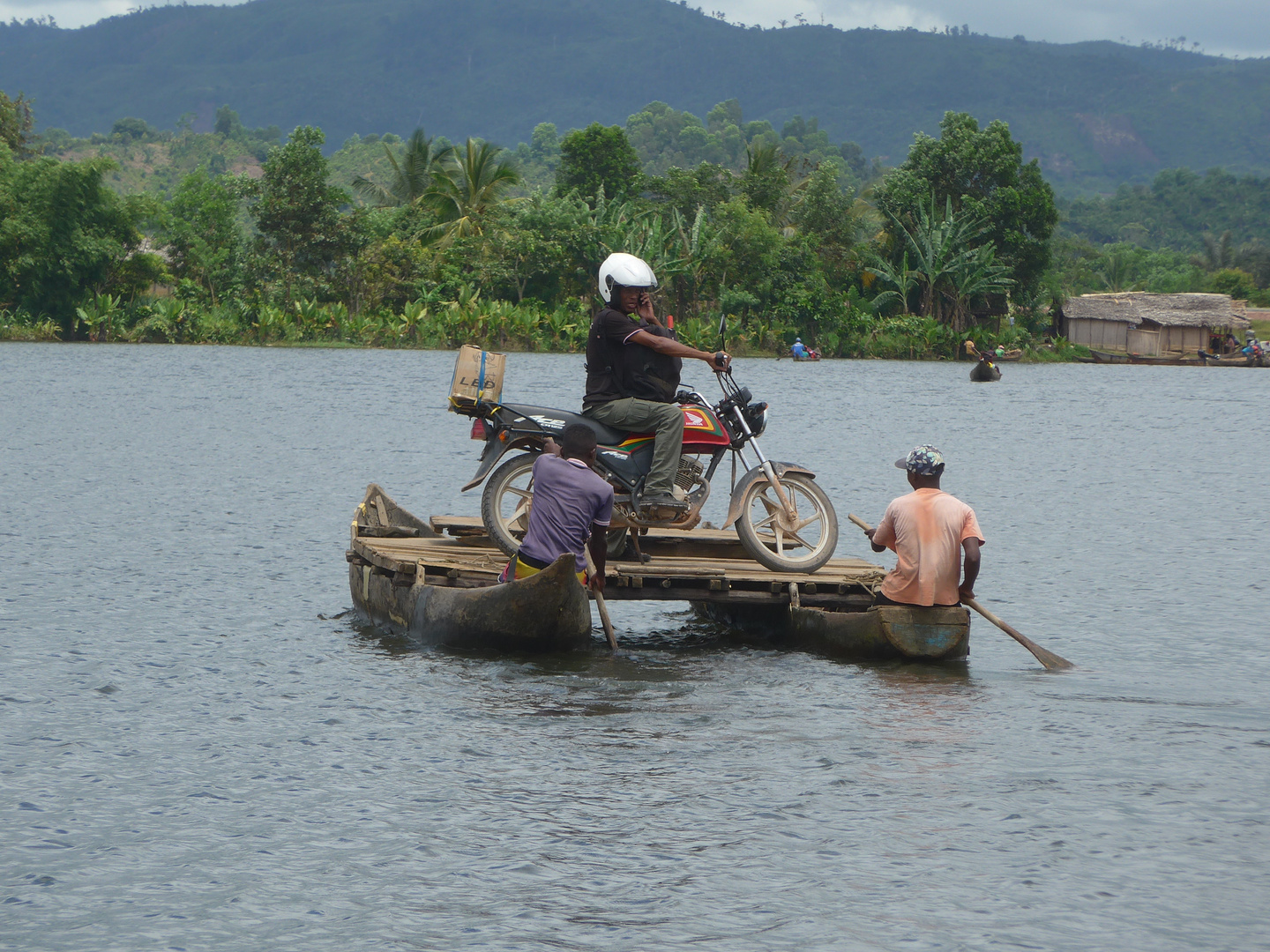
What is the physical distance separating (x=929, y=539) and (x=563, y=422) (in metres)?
2.86

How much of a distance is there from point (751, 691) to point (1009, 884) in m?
3.55

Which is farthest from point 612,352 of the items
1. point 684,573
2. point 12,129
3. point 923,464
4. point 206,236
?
point 12,129

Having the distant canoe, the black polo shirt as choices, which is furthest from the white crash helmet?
the distant canoe

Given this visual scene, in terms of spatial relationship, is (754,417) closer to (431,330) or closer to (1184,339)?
(431,330)

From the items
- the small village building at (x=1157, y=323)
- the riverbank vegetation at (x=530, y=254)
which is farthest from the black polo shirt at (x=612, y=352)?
the small village building at (x=1157, y=323)

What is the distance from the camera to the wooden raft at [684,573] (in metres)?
10.5

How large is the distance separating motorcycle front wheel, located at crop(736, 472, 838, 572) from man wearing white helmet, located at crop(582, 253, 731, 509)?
22.0 inches

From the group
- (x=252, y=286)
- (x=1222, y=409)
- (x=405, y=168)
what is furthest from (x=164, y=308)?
(x=1222, y=409)

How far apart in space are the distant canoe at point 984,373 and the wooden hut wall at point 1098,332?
20518mm

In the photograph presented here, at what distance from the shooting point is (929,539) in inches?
389

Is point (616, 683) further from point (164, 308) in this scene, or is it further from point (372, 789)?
point (164, 308)

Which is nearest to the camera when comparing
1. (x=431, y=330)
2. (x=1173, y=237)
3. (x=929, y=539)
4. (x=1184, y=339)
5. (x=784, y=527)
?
(x=929, y=539)

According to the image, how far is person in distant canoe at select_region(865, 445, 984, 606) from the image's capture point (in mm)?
9875

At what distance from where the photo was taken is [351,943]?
19.0 feet
